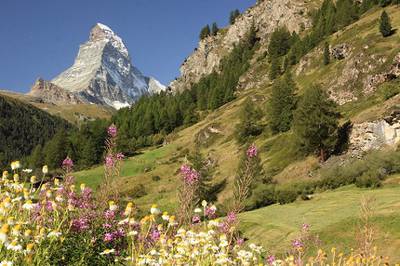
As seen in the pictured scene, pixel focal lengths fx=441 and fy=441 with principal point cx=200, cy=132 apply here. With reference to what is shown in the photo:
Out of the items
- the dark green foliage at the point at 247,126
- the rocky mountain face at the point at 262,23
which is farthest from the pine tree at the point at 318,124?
the rocky mountain face at the point at 262,23

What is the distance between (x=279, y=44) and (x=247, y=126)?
6393cm

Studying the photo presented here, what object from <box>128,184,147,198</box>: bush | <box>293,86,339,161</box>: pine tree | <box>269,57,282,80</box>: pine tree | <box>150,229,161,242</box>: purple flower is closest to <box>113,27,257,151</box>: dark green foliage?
<box>269,57,282,80</box>: pine tree

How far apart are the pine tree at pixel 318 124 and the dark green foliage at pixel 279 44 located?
275 feet

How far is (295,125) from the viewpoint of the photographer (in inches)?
2451

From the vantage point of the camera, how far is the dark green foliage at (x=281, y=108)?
8162 centimetres

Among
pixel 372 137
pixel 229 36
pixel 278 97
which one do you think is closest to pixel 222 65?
pixel 229 36

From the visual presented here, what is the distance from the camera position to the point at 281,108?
8450 centimetres

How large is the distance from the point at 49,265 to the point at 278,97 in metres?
82.3

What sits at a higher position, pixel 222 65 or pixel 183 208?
pixel 222 65

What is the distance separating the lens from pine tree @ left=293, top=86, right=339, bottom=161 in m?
58.0

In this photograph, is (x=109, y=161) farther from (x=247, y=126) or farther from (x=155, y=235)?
(x=247, y=126)

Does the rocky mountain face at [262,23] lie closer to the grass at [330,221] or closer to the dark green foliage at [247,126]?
the dark green foliage at [247,126]

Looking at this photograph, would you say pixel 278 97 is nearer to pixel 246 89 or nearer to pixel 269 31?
pixel 246 89

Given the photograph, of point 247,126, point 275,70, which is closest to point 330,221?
point 247,126
